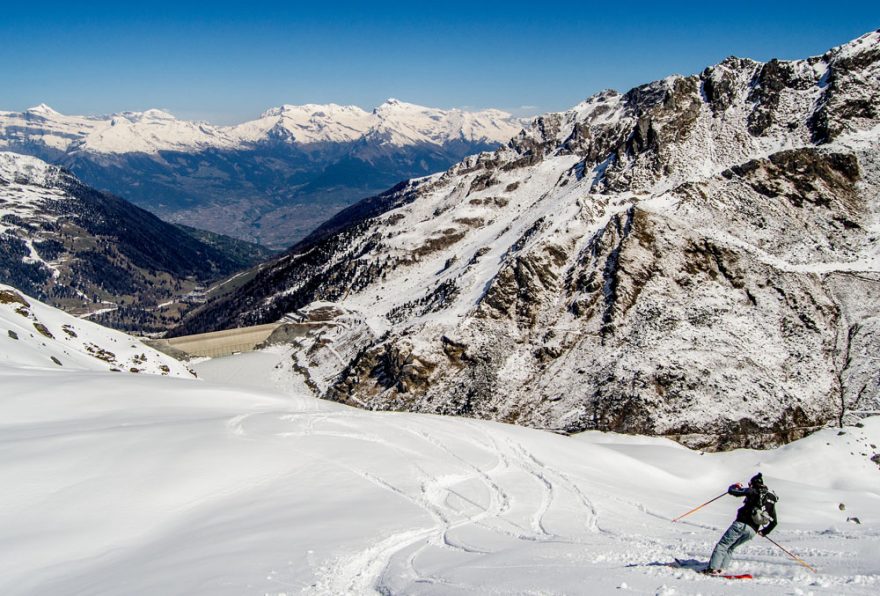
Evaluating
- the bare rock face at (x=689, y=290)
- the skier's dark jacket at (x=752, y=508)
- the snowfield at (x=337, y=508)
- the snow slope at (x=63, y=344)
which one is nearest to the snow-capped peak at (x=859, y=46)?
the bare rock face at (x=689, y=290)

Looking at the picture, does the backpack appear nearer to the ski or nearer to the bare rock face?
the ski

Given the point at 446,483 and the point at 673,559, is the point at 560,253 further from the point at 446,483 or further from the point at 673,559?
the point at 673,559

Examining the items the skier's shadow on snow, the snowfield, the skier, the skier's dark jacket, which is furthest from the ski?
the skier's dark jacket

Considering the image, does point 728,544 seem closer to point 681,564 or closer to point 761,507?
point 761,507

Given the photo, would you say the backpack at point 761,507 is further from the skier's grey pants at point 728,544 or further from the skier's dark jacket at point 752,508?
the skier's grey pants at point 728,544

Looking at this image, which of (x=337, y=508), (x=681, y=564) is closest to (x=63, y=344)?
(x=337, y=508)

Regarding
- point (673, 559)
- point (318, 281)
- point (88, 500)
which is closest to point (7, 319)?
point (88, 500)
